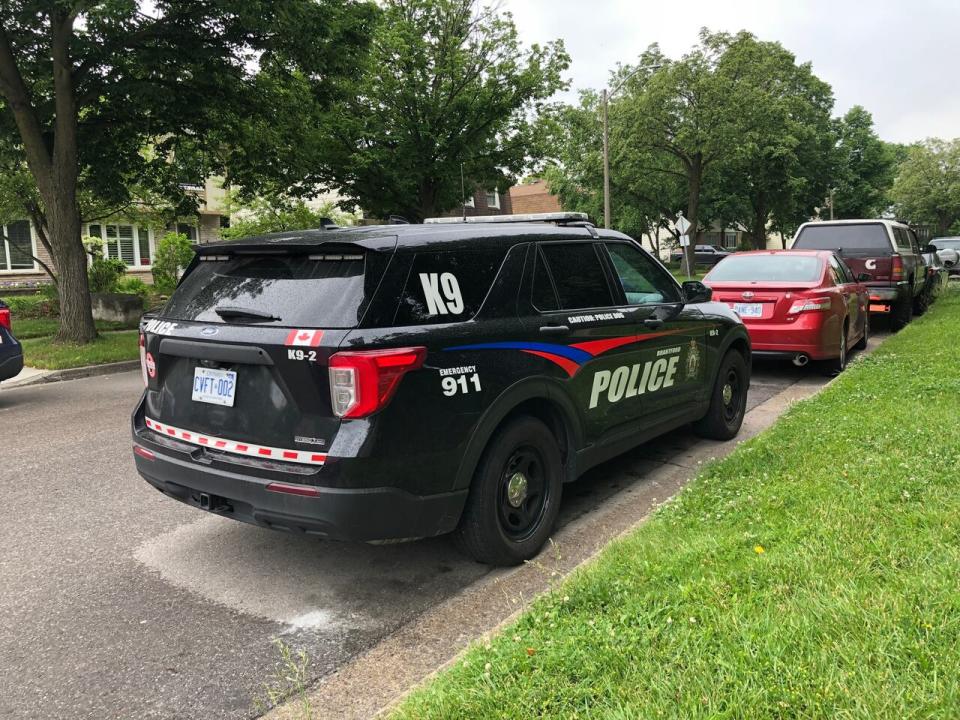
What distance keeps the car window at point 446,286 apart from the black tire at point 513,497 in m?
0.65

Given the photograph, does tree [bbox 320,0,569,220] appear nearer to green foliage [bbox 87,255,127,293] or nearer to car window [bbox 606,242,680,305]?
green foliage [bbox 87,255,127,293]

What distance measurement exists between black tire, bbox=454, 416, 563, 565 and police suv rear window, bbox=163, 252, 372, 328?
103 cm

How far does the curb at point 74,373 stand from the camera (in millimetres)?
10602

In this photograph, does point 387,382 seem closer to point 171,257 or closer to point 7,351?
point 7,351

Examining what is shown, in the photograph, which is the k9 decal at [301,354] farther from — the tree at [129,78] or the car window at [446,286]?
the tree at [129,78]

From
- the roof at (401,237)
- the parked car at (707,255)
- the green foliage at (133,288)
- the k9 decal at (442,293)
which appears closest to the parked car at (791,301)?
the roof at (401,237)

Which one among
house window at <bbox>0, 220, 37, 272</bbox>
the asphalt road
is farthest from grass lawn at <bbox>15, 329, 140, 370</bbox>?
house window at <bbox>0, 220, 37, 272</bbox>

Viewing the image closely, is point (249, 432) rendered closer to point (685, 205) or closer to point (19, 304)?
point (19, 304)

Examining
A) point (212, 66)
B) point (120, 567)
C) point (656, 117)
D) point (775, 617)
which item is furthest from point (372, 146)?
point (775, 617)

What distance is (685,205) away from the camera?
43.2m

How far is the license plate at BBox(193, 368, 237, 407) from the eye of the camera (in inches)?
135

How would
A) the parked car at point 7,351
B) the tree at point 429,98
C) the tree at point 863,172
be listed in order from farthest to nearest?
the tree at point 863,172 → the tree at point 429,98 → the parked car at point 7,351

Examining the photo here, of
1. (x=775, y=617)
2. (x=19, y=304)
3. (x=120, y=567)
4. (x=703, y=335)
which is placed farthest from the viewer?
(x=19, y=304)

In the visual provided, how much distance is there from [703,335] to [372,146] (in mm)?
16148
